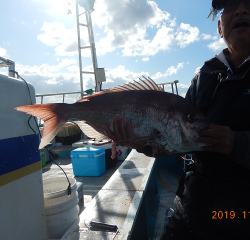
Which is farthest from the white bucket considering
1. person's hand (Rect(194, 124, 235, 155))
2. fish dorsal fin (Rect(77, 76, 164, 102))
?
person's hand (Rect(194, 124, 235, 155))

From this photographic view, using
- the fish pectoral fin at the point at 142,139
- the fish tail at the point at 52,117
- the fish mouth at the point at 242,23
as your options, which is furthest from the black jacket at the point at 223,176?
the fish tail at the point at 52,117

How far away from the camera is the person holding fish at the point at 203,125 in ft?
4.63

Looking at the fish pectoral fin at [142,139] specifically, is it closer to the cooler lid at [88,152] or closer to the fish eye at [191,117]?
the fish eye at [191,117]

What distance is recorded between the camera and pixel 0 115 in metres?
1.80

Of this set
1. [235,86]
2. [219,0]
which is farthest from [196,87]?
[219,0]

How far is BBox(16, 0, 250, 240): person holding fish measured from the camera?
141 cm

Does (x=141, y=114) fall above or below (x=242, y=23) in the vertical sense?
below

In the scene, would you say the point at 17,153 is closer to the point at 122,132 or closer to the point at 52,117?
the point at 52,117

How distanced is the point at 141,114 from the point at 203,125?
1.95ft

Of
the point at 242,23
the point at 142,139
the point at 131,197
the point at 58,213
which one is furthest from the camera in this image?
the point at 131,197

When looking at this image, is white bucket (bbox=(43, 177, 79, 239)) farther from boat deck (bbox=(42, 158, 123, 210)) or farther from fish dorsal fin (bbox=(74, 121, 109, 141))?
boat deck (bbox=(42, 158, 123, 210))

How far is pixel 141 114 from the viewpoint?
1.86 metres

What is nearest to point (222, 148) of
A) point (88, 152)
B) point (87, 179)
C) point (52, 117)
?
point (52, 117)
